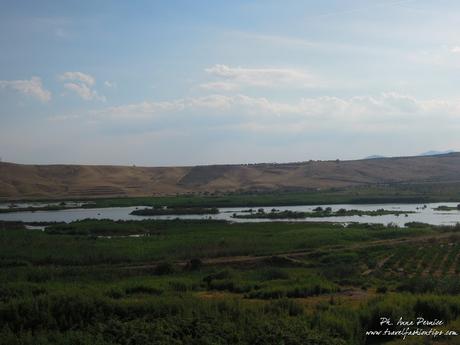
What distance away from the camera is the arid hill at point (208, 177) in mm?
103938

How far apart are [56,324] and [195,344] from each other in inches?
146

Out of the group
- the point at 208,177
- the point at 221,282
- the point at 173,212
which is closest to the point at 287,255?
the point at 221,282

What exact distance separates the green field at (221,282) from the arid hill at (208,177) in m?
60.7

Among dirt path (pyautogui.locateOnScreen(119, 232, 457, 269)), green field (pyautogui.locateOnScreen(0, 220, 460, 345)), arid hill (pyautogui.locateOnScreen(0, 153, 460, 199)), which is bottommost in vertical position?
dirt path (pyautogui.locateOnScreen(119, 232, 457, 269))

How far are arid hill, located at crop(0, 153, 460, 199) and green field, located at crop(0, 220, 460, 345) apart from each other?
60742mm

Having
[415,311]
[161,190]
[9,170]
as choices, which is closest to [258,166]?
[161,190]

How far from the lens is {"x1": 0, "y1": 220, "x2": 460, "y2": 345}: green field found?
1003 centimetres

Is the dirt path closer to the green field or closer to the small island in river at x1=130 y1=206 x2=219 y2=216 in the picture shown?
the green field

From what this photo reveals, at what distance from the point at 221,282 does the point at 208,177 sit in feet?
347

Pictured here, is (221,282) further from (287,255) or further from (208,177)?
(208,177)

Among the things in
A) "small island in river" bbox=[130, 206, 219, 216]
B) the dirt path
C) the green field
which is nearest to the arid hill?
"small island in river" bbox=[130, 206, 219, 216]

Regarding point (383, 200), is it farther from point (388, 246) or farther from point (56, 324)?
point (56, 324)

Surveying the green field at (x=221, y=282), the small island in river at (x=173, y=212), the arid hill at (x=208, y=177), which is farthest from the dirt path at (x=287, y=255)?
the arid hill at (x=208, y=177)

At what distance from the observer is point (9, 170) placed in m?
111
